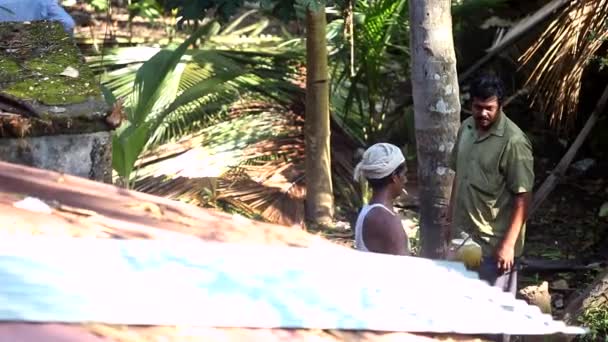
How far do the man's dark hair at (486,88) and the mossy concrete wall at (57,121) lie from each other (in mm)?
1511

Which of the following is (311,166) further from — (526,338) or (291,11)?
(526,338)

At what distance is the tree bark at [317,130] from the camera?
23.4 feet

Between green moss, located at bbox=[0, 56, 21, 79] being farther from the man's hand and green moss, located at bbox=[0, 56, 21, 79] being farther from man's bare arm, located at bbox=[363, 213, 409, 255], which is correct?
the man's hand

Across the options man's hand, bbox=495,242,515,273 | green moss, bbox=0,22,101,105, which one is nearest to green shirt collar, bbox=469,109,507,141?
man's hand, bbox=495,242,515,273

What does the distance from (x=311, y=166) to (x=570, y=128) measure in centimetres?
191

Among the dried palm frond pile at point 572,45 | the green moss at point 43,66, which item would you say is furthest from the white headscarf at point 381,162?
the dried palm frond pile at point 572,45

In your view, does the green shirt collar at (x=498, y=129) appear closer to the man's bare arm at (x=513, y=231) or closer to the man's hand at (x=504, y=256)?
the man's bare arm at (x=513, y=231)

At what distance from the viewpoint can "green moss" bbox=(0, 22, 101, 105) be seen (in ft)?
13.6

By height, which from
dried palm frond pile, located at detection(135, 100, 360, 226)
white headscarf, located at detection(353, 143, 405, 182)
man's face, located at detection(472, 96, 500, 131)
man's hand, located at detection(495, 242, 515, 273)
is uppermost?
man's face, located at detection(472, 96, 500, 131)

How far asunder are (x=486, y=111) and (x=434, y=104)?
0.31 metres

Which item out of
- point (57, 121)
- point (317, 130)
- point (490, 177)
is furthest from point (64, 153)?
point (317, 130)

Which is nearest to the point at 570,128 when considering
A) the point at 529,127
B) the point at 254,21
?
the point at 529,127

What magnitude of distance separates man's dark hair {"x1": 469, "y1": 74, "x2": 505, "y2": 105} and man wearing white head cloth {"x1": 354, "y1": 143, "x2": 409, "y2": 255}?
56 cm

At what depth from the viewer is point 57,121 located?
3.87 m
